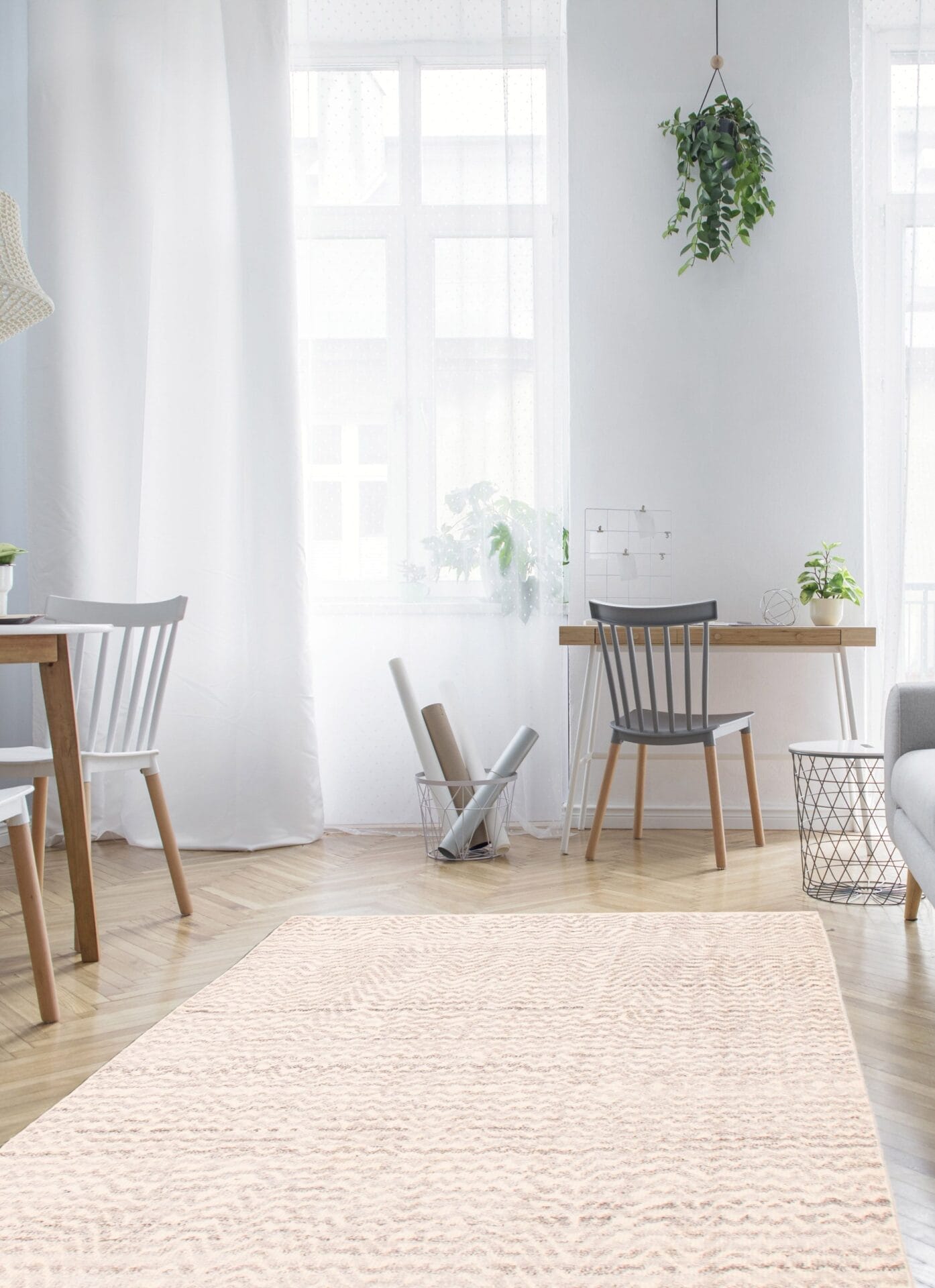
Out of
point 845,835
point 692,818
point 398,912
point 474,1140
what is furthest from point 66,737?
point 845,835

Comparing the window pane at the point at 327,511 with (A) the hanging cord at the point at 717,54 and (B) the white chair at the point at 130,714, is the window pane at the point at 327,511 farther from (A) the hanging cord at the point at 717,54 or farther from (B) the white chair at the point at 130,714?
(A) the hanging cord at the point at 717,54

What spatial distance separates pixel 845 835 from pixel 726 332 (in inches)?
66.5

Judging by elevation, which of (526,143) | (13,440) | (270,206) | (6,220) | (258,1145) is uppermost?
(526,143)

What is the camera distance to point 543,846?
324 cm

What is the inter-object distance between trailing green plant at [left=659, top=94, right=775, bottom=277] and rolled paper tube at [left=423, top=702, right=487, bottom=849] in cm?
164

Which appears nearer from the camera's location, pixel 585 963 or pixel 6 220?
pixel 585 963

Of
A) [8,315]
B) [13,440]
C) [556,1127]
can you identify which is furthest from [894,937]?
[13,440]

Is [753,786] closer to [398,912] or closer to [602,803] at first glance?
[602,803]

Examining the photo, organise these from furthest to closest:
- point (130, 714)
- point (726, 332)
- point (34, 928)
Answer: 1. point (726, 332)
2. point (130, 714)
3. point (34, 928)

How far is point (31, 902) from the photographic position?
5.93ft

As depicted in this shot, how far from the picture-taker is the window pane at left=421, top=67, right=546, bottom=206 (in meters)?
3.40

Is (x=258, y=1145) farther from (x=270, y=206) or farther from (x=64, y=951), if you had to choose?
(x=270, y=206)

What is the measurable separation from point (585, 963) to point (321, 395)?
2.21 m

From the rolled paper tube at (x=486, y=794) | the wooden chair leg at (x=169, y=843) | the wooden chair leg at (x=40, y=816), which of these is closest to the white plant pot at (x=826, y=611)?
the rolled paper tube at (x=486, y=794)
